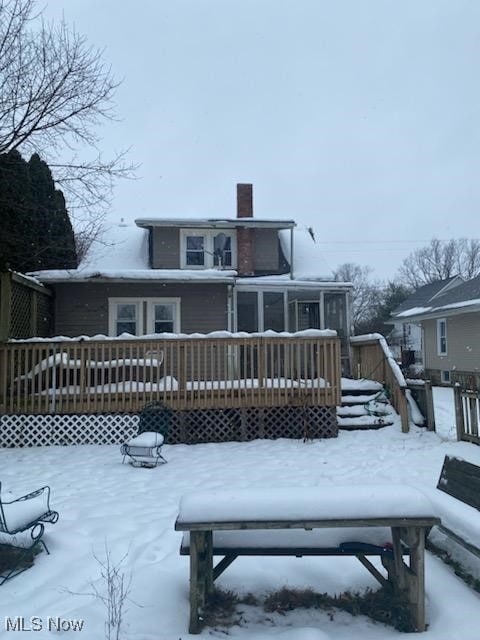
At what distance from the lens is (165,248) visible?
15.7 metres

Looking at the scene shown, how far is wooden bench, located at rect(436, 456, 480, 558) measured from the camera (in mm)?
3289

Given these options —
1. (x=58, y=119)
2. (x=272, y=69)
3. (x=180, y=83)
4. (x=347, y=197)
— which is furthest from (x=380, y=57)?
(x=347, y=197)

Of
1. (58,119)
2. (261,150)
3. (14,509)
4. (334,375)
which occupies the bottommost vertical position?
(14,509)

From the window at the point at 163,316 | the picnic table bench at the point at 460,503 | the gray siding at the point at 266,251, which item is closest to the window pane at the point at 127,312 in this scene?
the window at the point at 163,316

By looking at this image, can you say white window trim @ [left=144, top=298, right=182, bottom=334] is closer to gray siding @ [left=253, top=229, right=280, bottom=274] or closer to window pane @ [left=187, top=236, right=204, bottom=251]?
window pane @ [left=187, top=236, right=204, bottom=251]

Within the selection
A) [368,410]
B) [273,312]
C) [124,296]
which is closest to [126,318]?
[124,296]

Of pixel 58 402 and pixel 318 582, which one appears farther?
pixel 58 402

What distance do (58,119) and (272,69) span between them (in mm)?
9052

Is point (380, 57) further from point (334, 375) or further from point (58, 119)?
point (334, 375)

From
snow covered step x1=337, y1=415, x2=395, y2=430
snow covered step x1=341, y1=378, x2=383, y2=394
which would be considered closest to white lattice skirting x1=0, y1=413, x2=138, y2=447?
snow covered step x1=337, y1=415, x2=395, y2=430

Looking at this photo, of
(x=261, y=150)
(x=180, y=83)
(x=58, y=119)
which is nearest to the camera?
(x=58, y=119)

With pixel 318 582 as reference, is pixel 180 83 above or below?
above

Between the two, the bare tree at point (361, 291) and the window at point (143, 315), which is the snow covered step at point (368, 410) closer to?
the window at point (143, 315)

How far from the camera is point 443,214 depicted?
70.8 metres
